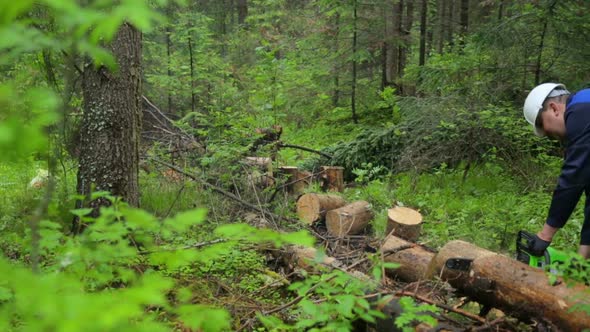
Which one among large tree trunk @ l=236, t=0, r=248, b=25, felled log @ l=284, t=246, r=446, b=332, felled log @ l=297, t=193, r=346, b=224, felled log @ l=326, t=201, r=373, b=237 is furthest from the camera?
large tree trunk @ l=236, t=0, r=248, b=25

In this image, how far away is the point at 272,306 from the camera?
3.87 meters

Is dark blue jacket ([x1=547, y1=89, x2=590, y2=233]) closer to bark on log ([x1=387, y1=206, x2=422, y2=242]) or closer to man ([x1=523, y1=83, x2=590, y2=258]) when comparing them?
man ([x1=523, y1=83, x2=590, y2=258])

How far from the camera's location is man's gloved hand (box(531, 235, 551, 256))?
11.2 feet

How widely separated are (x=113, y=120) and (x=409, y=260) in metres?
3.49

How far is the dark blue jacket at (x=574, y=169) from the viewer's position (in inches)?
134

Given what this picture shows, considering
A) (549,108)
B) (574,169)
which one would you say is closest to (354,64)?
(549,108)

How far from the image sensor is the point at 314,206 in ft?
21.5

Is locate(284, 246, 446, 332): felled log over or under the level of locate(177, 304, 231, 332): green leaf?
under

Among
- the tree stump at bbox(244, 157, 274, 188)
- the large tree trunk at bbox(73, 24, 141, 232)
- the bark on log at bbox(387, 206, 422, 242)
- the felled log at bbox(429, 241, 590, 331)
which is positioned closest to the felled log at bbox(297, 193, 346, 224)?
the tree stump at bbox(244, 157, 274, 188)

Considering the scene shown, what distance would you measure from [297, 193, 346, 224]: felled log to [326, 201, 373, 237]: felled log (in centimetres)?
18

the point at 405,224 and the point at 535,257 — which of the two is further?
the point at 405,224

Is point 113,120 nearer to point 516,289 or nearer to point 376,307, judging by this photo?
point 376,307

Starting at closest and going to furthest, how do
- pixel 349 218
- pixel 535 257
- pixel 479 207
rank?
pixel 535 257 < pixel 349 218 < pixel 479 207

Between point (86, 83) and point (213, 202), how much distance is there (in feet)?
8.00
